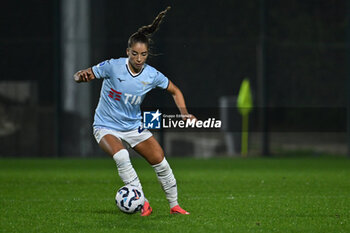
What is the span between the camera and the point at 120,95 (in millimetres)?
7414

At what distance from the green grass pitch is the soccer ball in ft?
0.49

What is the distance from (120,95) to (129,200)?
1150 mm

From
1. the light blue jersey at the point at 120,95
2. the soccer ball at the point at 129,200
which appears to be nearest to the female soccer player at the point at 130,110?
the light blue jersey at the point at 120,95

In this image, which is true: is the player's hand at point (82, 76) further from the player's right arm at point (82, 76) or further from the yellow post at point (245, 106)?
the yellow post at point (245, 106)

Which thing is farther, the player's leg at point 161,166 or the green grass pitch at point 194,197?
the player's leg at point 161,166

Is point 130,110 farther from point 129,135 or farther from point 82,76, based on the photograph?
point 82,76

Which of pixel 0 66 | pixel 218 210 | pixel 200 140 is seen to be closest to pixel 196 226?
pixel 218 210

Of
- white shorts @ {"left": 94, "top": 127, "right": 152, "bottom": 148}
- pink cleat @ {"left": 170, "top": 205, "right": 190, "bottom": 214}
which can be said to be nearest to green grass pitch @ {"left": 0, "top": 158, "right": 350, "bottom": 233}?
pink cleat @ {"left": 170, "top": 205, "right": 190, "bottom": 214}

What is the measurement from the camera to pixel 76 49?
1609 centimetres

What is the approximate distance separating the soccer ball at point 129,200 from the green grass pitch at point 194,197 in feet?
0.49

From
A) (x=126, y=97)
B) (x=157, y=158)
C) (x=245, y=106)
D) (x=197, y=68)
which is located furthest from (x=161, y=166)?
(x=245, y=106)

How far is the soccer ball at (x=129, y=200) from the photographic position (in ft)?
22.5

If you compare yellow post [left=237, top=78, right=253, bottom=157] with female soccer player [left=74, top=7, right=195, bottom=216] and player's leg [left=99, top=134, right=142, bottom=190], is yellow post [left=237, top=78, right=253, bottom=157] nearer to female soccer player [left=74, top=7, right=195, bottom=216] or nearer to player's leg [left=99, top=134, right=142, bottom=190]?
female soccer player [left=74, top=7, right=195, bottom=216]

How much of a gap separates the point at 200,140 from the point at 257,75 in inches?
76.3
